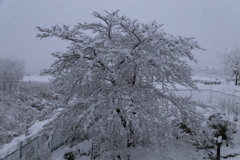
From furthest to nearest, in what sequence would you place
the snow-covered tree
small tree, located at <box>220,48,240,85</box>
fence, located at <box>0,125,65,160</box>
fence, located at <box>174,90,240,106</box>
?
small tree, located at <box>220,48,240,85</box> → fence, located at <box>174,90,240,106</box> → fence, located at <box>0,125,65,160</box> → the snow-covered tree

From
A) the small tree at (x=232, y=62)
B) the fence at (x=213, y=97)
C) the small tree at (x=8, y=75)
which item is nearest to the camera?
the fence at (x=213, y=97)

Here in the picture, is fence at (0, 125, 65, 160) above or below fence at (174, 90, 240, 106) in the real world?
below

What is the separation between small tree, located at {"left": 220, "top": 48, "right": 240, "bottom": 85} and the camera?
1105 inches

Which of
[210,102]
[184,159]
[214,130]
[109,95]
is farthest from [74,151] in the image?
[210,102]

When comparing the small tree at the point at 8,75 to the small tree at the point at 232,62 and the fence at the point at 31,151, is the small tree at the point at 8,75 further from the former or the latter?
the small tree at the point at 232,62

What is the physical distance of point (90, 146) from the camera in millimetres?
7062

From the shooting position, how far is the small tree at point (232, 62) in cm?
2806

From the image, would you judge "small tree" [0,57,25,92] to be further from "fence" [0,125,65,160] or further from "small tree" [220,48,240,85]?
"small tree" [220,48,240,85]

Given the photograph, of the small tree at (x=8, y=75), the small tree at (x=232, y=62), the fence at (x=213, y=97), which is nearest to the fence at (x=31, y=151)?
the fence at (x=213, y=97)

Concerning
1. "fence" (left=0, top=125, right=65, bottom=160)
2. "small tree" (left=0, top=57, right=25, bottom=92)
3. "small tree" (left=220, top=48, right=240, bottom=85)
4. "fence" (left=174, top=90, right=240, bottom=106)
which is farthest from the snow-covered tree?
"small tree" (left=220, top=48, right=240, bottom=85)

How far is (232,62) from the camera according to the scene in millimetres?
29172

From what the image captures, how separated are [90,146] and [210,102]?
10.6 metres

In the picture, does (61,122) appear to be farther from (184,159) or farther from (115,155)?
(184,159)

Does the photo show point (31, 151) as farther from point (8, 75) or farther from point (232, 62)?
point (232, 62)
